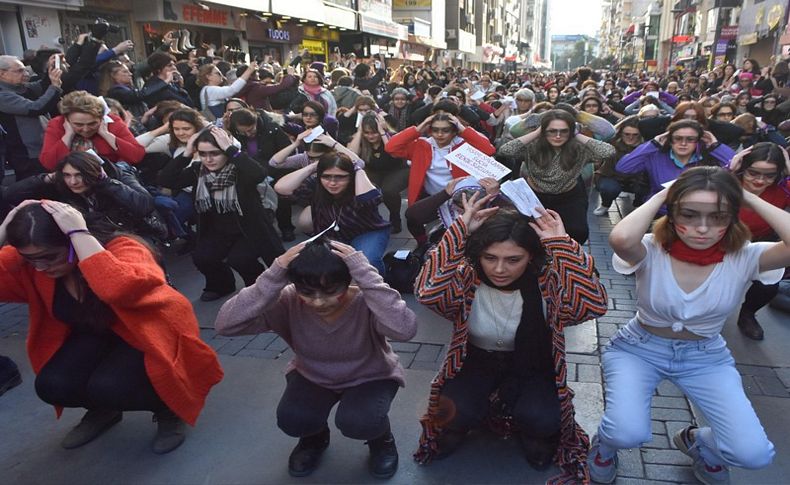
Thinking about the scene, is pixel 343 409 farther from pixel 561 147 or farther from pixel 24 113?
pixel 24 113

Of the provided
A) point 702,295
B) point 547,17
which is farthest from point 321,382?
point 547,17

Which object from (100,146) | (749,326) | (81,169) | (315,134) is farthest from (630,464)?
(100,146)

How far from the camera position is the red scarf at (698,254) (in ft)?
8.71

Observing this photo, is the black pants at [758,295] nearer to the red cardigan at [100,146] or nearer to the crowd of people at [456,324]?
the crowd of people at [456,324]

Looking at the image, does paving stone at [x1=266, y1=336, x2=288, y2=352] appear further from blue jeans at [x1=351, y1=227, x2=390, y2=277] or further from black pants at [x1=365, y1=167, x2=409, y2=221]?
black pants at [x1=365, y1=167, x2=409, y2=221]

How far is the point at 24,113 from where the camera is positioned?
580 cm

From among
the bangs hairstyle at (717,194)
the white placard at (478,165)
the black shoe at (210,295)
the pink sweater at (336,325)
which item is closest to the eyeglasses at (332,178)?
the white placard at (478,165)

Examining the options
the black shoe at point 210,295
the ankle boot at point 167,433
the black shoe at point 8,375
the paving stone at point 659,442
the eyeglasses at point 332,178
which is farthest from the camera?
the black shoe at point 210,295

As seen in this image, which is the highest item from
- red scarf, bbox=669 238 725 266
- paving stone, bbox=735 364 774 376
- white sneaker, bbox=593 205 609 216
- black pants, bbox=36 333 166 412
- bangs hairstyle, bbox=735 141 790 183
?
bangs hairstyle, bbox=735 141 790 183

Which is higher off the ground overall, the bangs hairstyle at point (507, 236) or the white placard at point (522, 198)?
the white placard at point (522, 198)

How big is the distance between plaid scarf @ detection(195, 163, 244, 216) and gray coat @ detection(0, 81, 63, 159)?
7.44 ft

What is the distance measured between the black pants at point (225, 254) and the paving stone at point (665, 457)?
11.2ft

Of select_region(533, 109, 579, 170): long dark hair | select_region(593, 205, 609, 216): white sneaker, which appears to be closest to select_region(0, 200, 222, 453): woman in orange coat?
select_region(533, 109, 579, 170): long dark hair

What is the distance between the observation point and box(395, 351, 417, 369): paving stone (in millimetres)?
4014
